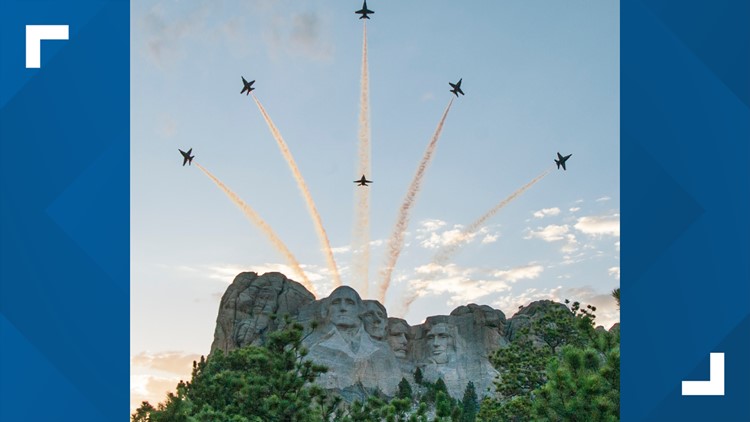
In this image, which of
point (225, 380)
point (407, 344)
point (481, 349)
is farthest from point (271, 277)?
point (225, 380)

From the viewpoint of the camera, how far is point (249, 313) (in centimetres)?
9556

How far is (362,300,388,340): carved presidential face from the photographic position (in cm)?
9197

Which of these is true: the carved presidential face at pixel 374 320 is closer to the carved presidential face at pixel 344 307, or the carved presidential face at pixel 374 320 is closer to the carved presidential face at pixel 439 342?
the carved presidential face at pixel 344 307

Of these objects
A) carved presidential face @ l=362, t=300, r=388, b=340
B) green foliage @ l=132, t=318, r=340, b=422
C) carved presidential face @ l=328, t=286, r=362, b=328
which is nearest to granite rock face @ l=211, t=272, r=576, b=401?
carved presidential face @ l=362, t=300, r=388, b=340

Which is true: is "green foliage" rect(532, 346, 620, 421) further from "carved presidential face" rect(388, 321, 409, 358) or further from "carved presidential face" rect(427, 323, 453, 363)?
"carved presidential face" rect(388, 321, 409, 358)

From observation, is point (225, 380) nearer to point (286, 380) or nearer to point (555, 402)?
point (286, 380)

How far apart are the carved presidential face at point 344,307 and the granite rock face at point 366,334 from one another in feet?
0.36

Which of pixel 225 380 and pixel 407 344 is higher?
pixel 407 344
